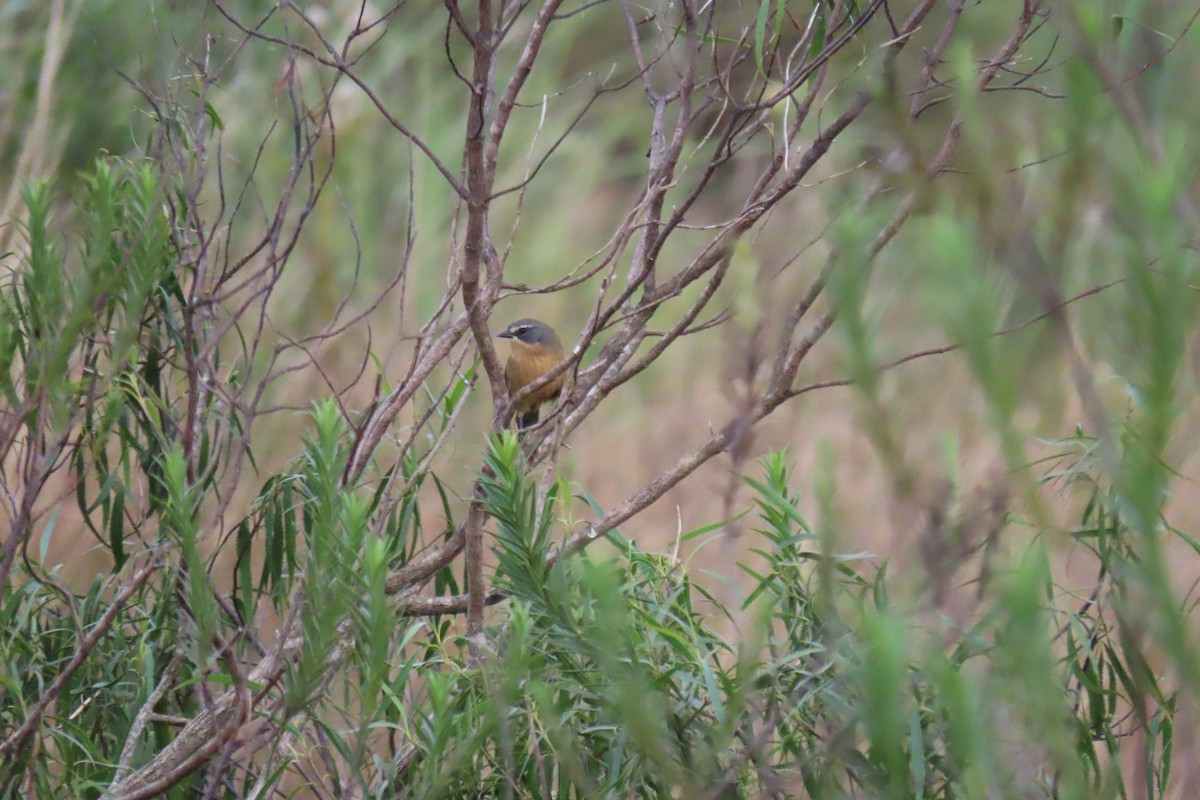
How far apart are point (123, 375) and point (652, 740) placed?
46.7 inches

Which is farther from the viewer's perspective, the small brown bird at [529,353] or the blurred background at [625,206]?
the small brown bird at [529,353]

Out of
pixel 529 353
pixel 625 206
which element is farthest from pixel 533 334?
pixel 625 206

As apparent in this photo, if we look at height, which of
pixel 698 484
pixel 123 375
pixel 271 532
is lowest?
pixel 271 532

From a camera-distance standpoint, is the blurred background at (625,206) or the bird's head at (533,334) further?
the bird's head at (533,334)

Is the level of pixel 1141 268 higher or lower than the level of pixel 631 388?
lower

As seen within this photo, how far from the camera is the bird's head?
4.18 metres

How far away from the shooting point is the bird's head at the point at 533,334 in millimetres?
4176

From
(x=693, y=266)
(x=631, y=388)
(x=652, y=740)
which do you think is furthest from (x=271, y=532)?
(x=631, y=388)

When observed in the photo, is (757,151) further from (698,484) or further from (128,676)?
(128,676)

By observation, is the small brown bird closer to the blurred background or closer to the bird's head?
the bird's head

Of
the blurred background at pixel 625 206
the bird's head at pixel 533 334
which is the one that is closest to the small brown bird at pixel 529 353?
the bird's head at pixel 533 334

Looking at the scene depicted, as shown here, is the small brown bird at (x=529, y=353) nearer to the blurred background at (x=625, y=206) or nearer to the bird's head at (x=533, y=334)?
the bird's head at (x=533, y=334)

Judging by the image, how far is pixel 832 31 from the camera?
1.78 m

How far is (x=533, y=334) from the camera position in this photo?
13.8ft
